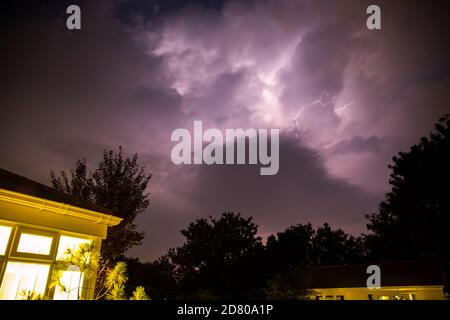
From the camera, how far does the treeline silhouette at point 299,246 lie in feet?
59.8

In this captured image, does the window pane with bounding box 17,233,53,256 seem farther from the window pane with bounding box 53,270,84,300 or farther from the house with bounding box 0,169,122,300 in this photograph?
the window pane with bounding box 53,270,84,300

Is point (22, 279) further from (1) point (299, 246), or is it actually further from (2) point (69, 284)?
(1) point (299, 246)

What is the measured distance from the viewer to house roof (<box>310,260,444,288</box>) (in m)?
22.3

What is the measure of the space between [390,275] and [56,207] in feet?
83.1

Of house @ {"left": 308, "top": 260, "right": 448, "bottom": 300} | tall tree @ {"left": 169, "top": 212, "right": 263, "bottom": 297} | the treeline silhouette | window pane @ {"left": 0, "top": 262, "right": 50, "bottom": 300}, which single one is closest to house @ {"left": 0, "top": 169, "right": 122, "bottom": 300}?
window pane @ {"left": 0, "top": 262, "right": 50, "bottom": 300}

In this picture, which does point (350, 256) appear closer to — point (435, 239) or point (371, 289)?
point (371, 289)

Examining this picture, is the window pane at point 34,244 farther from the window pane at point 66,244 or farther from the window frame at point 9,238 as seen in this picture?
the window pane at point 66,244

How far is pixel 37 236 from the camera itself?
6797mm

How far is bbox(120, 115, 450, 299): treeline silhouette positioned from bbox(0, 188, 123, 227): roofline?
14.7 metres

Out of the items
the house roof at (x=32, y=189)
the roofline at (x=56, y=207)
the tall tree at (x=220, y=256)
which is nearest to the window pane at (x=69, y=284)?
the roofline at (x=56, y=207)

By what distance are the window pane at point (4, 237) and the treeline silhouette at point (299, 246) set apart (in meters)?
16.2

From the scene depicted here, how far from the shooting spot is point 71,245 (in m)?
7.46

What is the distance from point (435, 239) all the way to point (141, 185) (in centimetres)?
1835
